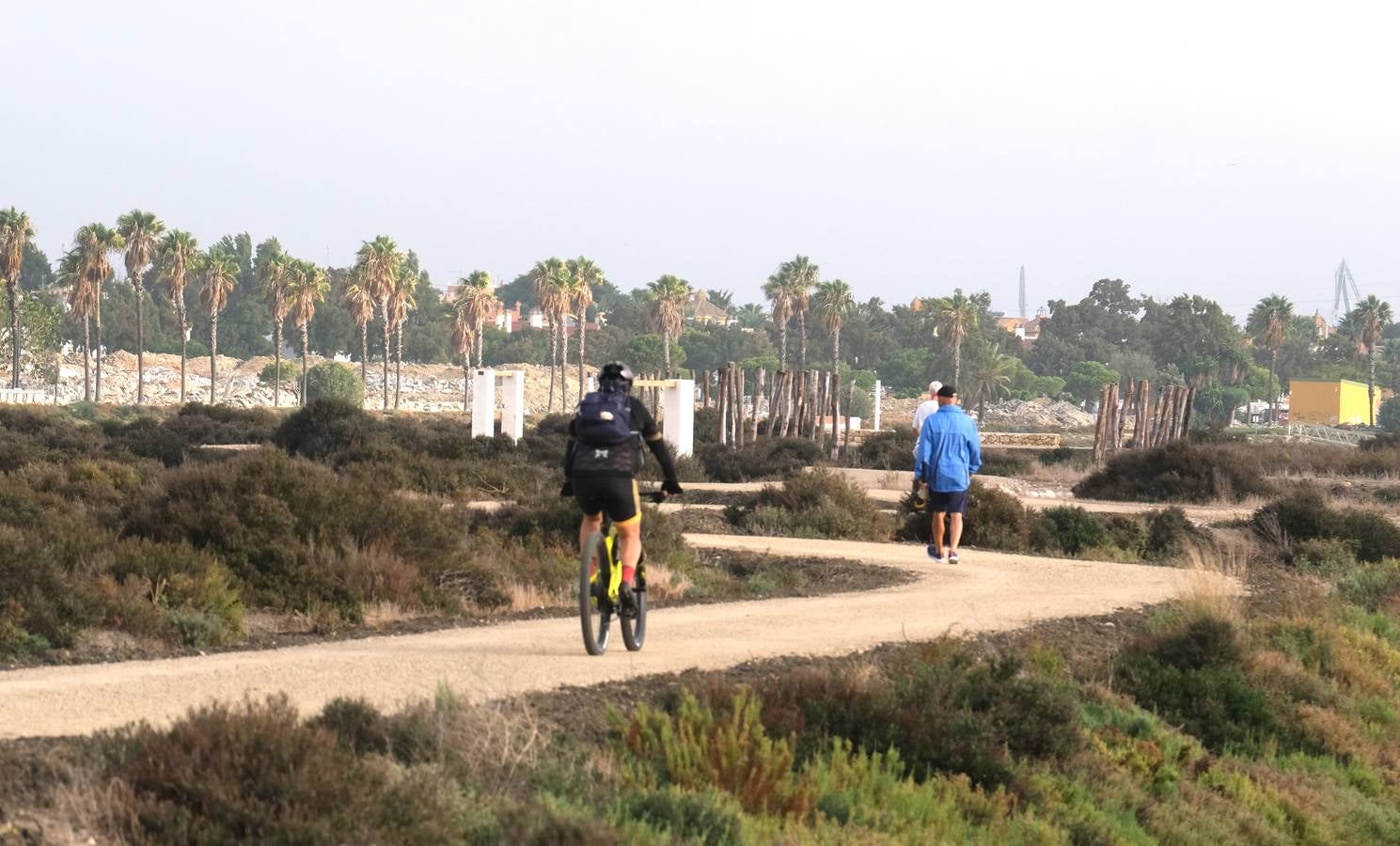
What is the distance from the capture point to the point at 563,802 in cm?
816

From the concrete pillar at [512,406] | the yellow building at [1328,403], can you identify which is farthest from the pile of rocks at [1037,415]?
the concrete pillar at [512,406]

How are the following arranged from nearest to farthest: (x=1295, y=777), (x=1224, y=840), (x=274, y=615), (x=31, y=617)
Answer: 1. (x=1224, y=840)
2. (x=31, y=617)
3. (x=1295, y=777)
4. (x=274, y=615)

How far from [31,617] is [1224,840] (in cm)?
823

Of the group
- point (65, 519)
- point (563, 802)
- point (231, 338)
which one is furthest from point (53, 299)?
point (563, 802)

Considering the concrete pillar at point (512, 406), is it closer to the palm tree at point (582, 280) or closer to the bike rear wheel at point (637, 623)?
the bike rear wheel at point (637, 623)

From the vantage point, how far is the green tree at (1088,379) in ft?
493

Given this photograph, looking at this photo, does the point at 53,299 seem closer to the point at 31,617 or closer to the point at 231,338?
the point at 231,338

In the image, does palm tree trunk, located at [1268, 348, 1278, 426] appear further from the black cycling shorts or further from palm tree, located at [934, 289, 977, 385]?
the black cycling shorts

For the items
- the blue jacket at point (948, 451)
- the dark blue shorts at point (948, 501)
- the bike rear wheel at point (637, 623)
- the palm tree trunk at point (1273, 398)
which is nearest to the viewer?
the bike rear wheel at point (637, 623)

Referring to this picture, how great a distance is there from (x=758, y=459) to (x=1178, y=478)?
10692 millimetres

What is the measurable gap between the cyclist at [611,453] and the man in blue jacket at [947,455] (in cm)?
647

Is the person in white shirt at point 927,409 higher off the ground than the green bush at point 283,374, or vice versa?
the green bush at point 283,374

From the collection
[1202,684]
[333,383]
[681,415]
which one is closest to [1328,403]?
[333,383]

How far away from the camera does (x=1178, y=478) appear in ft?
120
